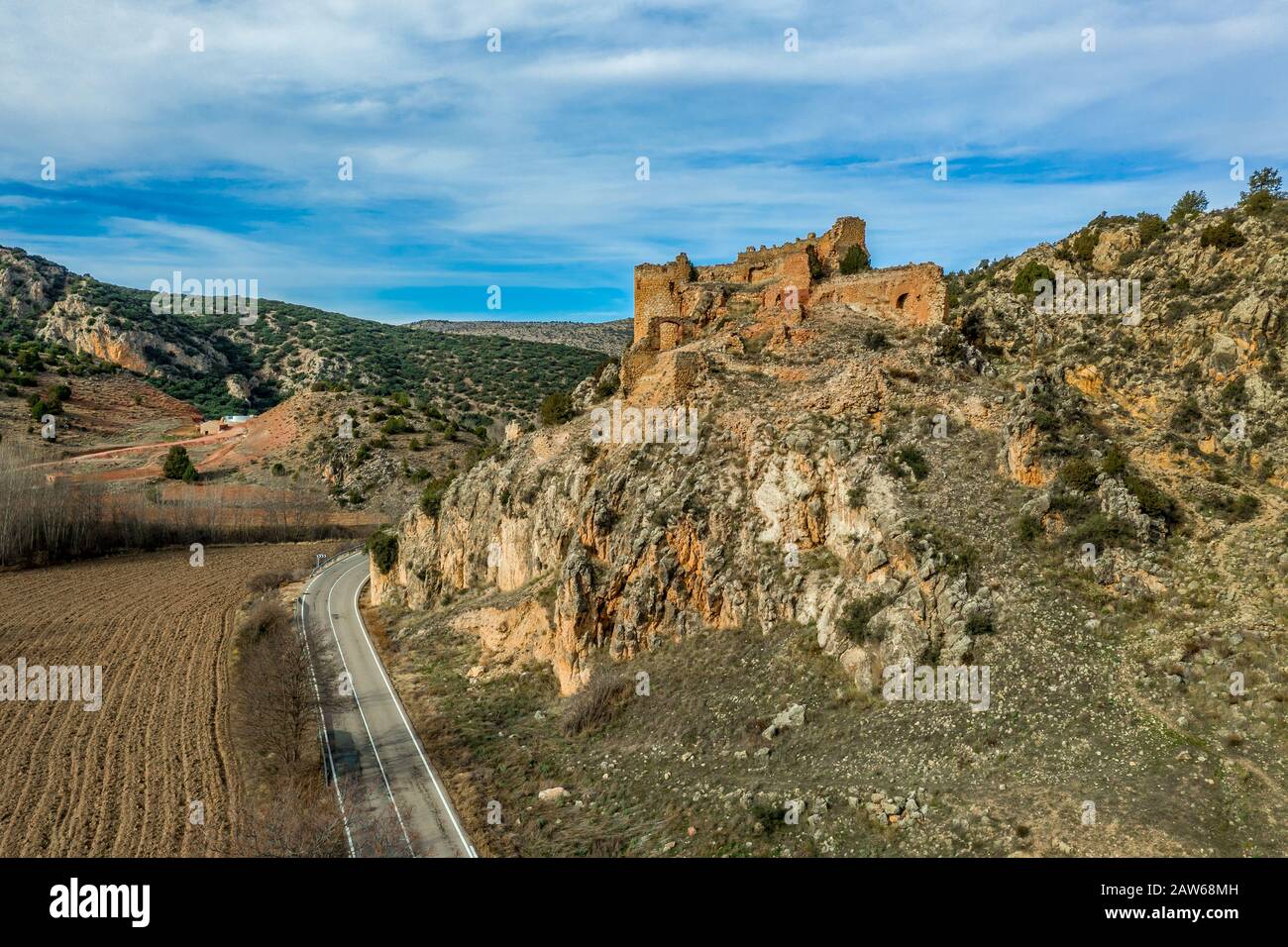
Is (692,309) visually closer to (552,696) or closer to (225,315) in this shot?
(552,696)

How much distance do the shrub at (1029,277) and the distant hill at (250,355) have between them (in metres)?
73.7

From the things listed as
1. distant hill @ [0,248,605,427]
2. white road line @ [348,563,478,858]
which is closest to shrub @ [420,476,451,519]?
white road line @ [348,563,478,858]

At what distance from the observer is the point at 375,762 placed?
2580cm

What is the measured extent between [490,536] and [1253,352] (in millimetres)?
33243

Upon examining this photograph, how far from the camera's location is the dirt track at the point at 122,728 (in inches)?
870

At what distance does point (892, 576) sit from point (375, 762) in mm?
18307

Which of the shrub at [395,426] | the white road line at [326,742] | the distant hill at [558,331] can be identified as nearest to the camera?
the white road line at [326,742]

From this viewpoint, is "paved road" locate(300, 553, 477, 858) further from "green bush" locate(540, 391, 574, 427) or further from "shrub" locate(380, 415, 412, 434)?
"shrub" locate(380, 415, 412, 434)

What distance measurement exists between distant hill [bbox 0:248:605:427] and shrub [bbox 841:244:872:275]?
72033 millimetres

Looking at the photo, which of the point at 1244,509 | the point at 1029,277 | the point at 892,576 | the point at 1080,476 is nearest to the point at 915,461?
the point at 1080,476

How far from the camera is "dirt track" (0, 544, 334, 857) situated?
72.5ft

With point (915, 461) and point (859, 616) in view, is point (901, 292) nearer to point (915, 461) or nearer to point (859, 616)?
point (915, 461)

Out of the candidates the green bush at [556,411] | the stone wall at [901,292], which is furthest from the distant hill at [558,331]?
the stone wall at [901,292]

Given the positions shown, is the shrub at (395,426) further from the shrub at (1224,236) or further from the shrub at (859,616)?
the shrub at (1224,236)
